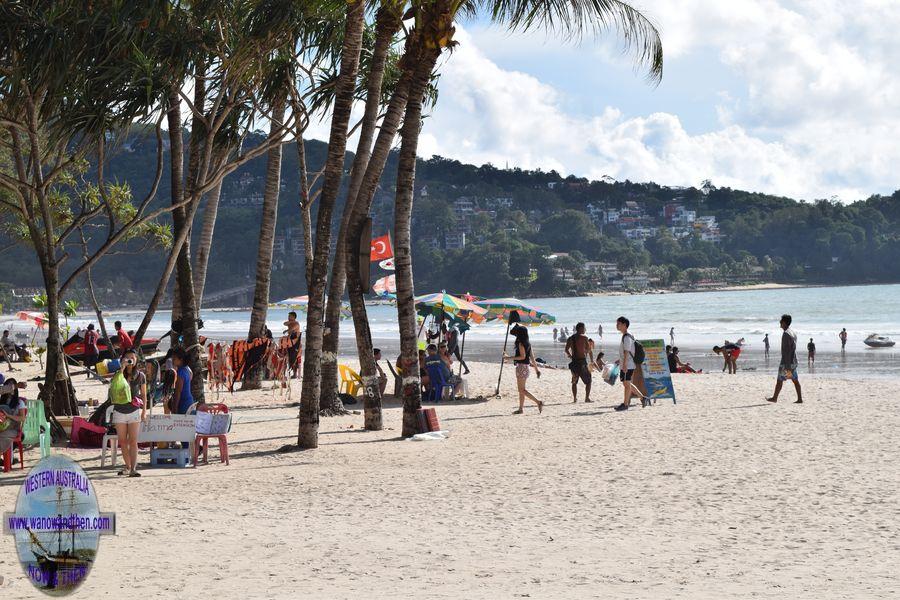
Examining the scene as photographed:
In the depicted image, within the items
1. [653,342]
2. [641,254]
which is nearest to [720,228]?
[641,254]

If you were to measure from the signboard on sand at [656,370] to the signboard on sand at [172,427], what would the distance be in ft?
26.1

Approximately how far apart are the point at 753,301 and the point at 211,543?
330 feet

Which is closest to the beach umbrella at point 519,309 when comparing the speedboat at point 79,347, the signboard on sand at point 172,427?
the speedboat at point 79,347

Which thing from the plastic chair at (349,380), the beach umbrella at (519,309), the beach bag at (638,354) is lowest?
the plastic chair at (349,380)

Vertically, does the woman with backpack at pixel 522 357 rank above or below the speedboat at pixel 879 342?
above

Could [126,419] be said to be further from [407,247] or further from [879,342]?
[879,342]

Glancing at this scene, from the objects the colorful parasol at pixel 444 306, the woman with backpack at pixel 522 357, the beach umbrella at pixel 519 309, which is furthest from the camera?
the beach umbrella at pixel 519 309

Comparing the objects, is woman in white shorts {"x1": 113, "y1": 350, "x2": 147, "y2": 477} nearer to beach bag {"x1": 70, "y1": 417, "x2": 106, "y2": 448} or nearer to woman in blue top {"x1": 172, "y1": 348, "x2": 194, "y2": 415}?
woman in blue top {"x1": 172, "y1": 348, "x2": 194, "y2": 415}

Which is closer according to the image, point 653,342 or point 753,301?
point 653,342

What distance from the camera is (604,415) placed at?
13.9m

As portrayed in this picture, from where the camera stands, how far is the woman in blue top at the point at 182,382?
32.2 ft

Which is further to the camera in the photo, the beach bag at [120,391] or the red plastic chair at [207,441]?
the red plastic chair at [207,441]

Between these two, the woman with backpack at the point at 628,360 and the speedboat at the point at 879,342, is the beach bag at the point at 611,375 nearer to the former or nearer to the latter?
the woman with backpack at the point at 628,360

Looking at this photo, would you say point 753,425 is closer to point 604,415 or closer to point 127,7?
point 604,415
